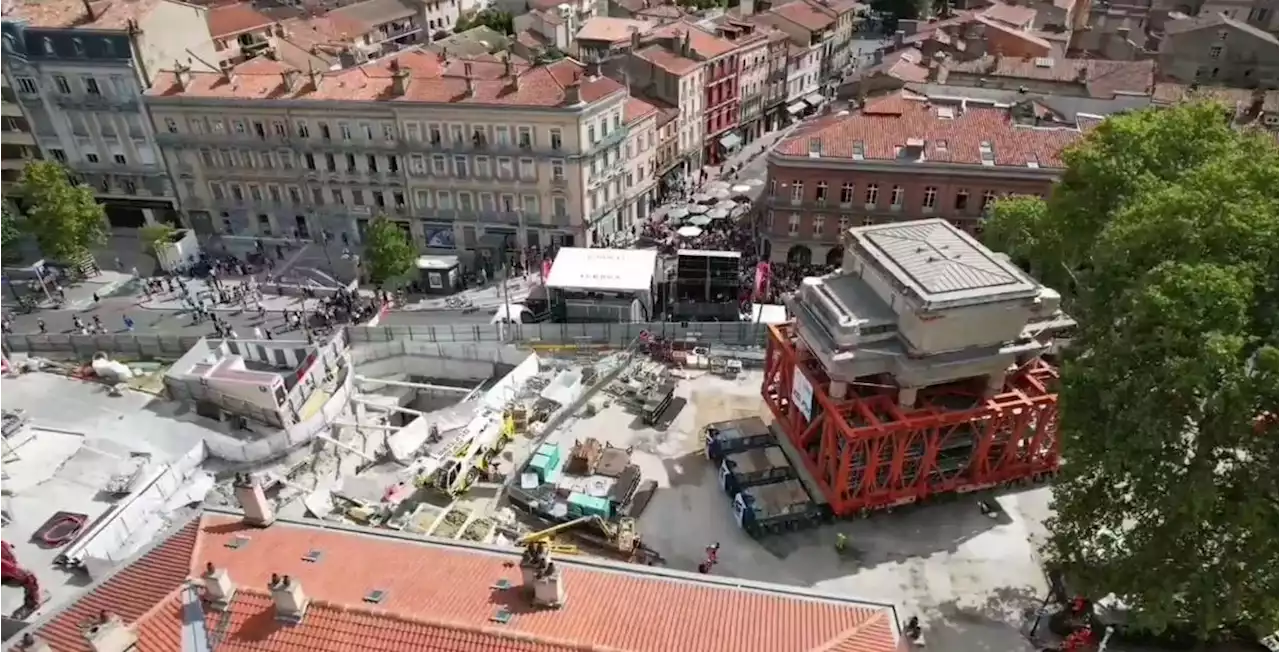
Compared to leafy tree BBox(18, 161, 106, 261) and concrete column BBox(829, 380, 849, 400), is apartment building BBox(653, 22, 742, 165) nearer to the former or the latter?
concrete column BBox(829, 380, 849, 400)

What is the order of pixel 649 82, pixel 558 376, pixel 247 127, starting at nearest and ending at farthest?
1. pixel 558 376
2. pixel 247 127
3. pixel 649 82

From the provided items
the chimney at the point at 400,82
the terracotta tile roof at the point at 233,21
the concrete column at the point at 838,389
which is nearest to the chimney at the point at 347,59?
the chimney at the point at 400,82

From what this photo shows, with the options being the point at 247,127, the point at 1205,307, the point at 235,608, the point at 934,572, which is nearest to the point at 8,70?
the point at 247,127

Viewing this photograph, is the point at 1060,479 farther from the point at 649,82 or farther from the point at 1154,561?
the point at 649,82

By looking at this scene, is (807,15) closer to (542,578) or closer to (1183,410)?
(1183,410)

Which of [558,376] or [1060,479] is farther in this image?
[558,376]
